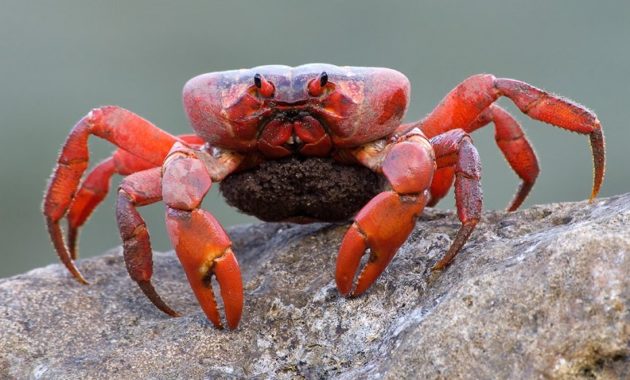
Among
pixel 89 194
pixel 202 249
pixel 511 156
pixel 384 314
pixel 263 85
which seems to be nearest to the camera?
pixel 384 314

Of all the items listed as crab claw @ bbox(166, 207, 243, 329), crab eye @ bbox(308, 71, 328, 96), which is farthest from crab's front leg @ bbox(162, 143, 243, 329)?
crab eye @ bbox(308, 71, 328, 96)

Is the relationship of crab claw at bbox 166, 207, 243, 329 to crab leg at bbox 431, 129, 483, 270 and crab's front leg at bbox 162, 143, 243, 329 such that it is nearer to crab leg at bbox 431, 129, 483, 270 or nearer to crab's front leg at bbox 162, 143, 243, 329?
crab's front leg at bbox 162, 143, 243, 329

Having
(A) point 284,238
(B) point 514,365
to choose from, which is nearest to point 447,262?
(B) point 514,365

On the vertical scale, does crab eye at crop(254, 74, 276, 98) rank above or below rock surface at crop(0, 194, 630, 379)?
above

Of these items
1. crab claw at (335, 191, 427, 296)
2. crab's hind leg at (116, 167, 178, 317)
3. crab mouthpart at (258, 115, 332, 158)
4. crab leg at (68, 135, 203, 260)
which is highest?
crab mouthpart at (258, 115, 332, 158)

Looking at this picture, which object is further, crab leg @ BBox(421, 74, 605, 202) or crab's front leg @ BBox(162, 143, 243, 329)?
crab leg @ BBox(421, 74, 605, 202)

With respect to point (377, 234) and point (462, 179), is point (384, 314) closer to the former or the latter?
point (377, 234)

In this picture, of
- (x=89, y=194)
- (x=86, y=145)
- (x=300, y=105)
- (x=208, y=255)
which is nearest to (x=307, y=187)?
(x=300, y=105)
